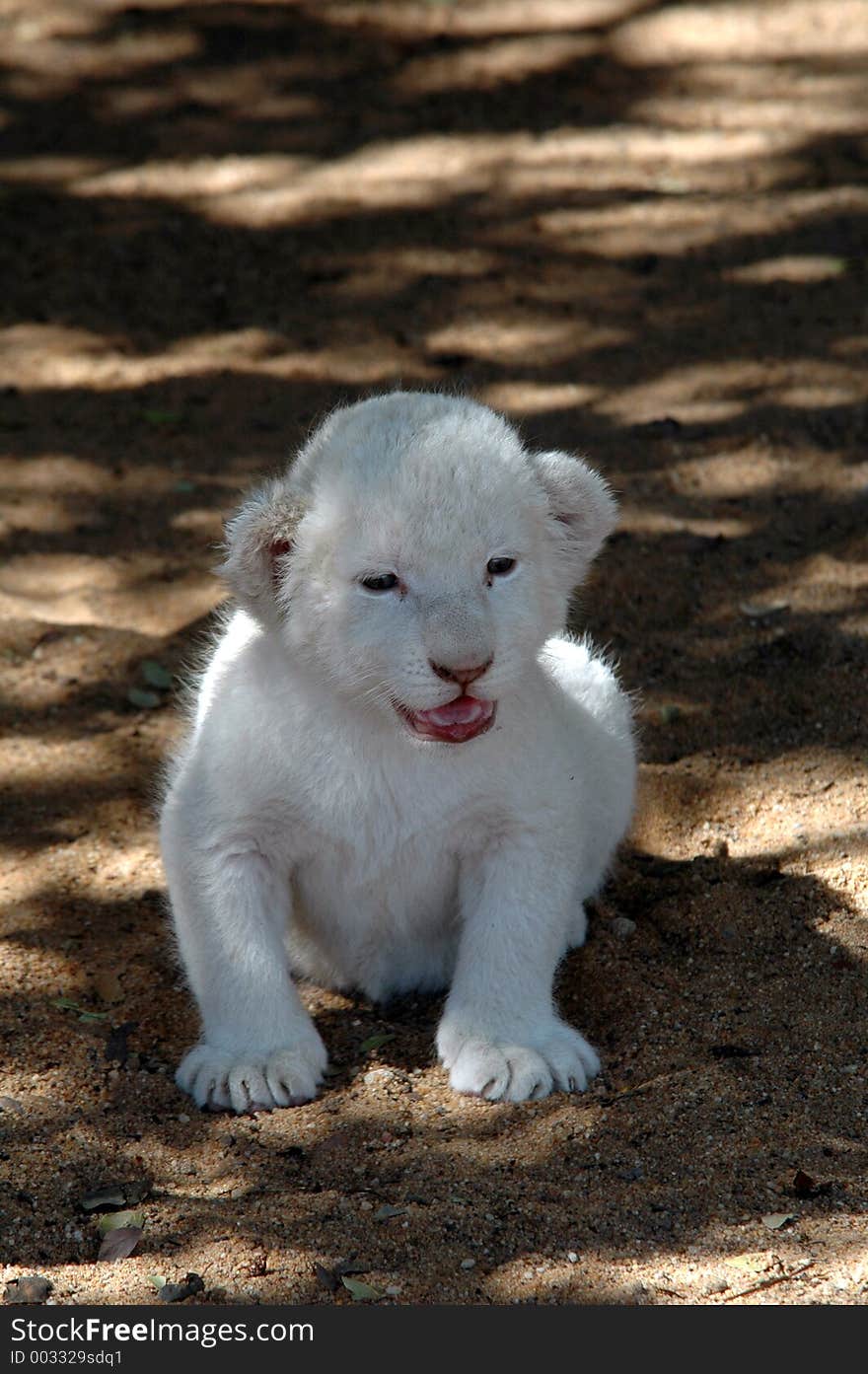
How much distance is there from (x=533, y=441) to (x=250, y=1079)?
4.06 meters

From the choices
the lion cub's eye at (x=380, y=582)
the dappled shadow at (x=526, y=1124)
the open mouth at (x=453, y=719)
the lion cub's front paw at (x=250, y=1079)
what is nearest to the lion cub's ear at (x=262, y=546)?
the lion cub's eye at (x=380, y=582)

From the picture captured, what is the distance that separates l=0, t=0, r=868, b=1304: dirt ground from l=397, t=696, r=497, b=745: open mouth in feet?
3.14

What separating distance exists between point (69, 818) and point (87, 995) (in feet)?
3.23

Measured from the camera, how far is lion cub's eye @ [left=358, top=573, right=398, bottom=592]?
427 centimetres

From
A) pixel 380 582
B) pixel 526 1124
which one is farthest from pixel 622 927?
→ pixel 380 582

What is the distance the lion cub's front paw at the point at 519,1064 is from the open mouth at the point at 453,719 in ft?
2.74

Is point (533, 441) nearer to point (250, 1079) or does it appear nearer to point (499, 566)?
point (499, 566)

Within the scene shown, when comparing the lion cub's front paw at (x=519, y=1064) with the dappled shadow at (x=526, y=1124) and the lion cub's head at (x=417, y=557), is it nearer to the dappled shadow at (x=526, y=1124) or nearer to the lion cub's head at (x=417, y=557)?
the dappled shadow at (x=526, y=1124)

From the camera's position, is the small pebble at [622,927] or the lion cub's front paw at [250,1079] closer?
the lion cub's front paw at [250,1079]

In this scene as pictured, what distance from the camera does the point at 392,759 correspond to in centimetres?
462

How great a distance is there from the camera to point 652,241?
9.48 metres

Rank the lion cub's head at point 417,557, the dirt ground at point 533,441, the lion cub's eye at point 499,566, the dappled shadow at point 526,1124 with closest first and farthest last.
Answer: the dappled shadow at point 526,1124 → the dirt ground at point 533,441 → the lion cub's head at point 417,557 → the lion cub's eye at point 499,566

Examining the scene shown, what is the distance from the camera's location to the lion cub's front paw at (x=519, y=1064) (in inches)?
178

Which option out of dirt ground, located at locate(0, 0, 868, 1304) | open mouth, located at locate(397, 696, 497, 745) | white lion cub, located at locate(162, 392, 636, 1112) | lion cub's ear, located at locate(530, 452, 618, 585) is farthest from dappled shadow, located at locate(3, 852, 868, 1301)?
lion cub's ear, located at locate(530, 452, 618, 585)
